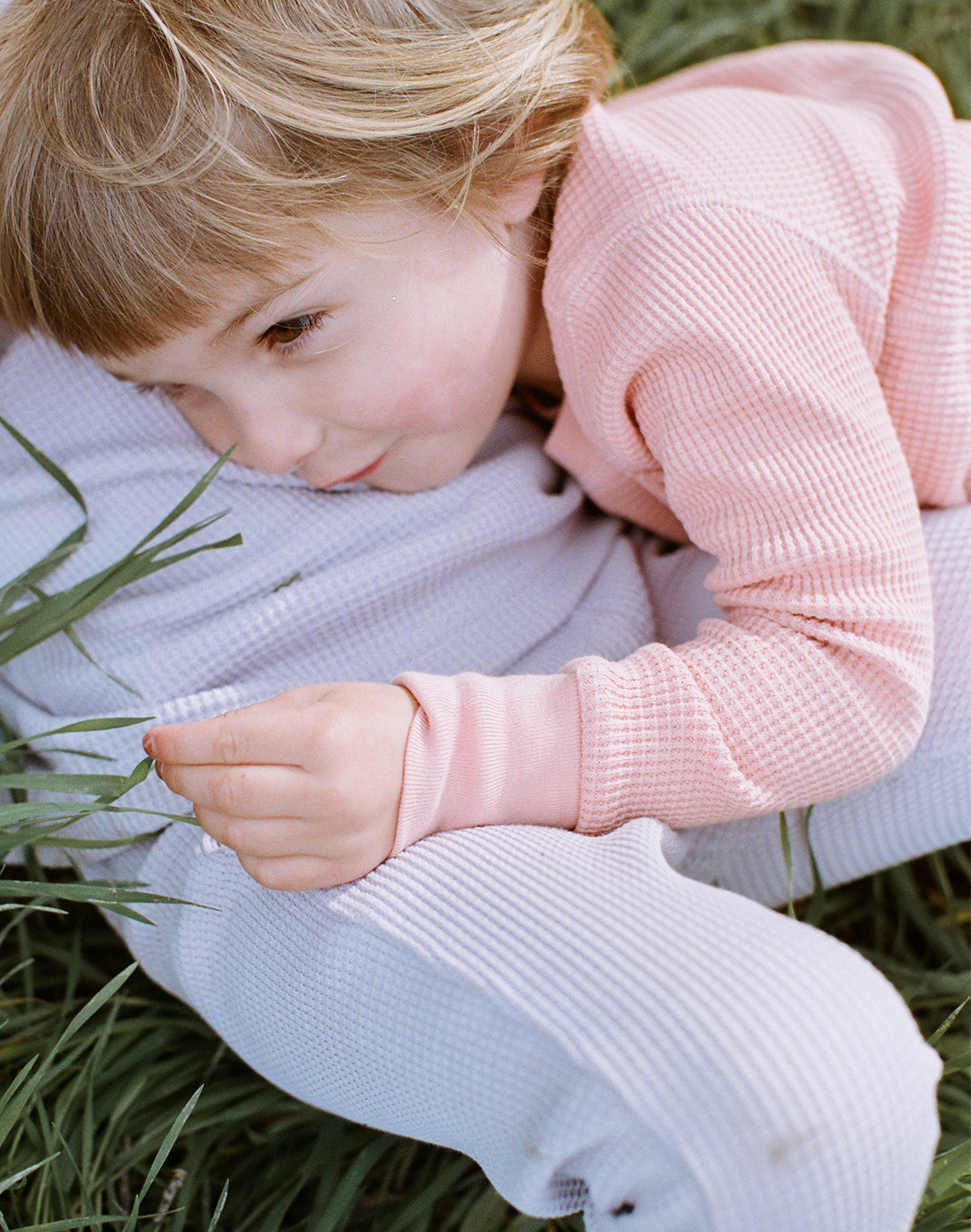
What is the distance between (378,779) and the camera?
30.0 inches

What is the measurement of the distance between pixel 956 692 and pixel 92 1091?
79 cm

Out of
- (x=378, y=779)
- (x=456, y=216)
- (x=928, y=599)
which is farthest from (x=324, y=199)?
(x=928, y=599)

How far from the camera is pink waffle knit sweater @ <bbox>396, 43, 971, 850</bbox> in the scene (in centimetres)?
81

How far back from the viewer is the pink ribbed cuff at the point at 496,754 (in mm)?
801

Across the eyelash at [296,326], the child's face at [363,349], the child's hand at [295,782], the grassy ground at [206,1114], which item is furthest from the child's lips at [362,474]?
the grassy ground at [206,1114]

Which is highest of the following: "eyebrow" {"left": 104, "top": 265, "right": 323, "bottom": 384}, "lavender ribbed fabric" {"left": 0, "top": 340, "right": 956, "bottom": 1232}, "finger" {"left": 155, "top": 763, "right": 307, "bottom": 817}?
"eyebrow" {"left": 104, "top": 265, "right": 323, "bottom": 384}

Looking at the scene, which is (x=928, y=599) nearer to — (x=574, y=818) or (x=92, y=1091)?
(x=574, y=818)

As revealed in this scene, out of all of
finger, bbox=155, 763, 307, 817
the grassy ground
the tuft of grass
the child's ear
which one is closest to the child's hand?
finger, bbox=155, 763, 307, 817

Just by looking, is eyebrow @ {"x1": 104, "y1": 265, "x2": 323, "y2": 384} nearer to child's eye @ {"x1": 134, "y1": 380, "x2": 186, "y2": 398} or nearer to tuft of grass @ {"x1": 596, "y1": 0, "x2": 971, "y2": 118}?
child's eye @ {"x1": 134, "y1": 380, "x2": 186, "y2": 398}

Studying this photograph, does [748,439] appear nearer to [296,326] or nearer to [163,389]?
[296,326]

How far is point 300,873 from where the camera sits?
762 millimetres

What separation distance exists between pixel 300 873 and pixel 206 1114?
336 millimetres

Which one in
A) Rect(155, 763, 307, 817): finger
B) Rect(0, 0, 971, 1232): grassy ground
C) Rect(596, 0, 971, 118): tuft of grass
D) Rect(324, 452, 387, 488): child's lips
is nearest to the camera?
Rect(155, 763, 307, 817): finger

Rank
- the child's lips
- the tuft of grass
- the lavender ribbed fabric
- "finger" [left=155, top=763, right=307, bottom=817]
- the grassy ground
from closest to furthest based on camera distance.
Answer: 1. the lavender ribbed fabric
2. "finger" [left=155, top=763, right=307, bottom=817]
3. the grassy ground
4. the child's lips
5. the tuft of grass
